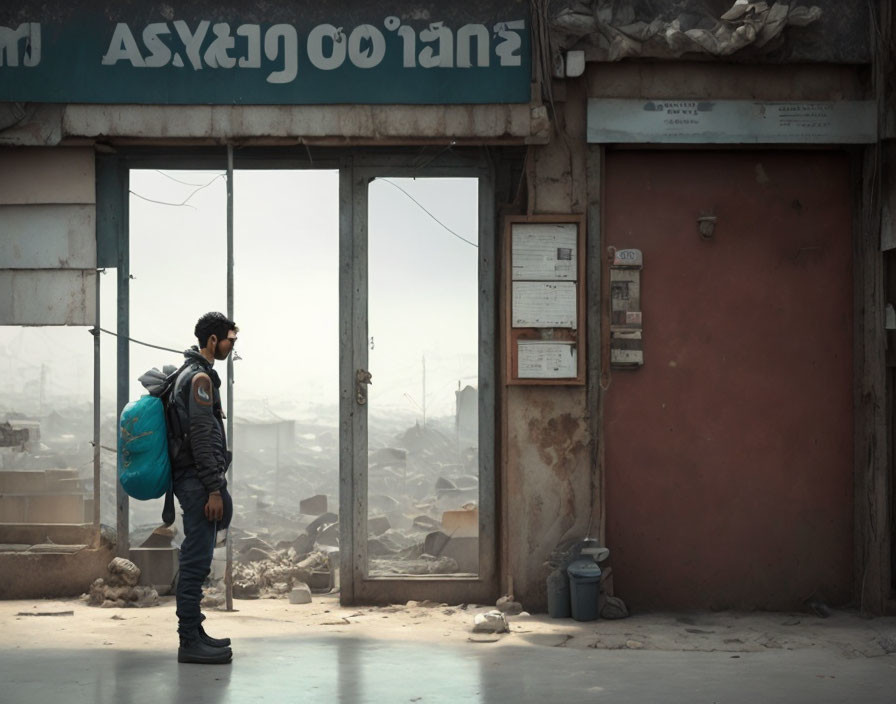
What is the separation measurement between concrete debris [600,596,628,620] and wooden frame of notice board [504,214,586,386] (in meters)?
1.50

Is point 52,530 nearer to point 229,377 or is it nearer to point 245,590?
point 245,590

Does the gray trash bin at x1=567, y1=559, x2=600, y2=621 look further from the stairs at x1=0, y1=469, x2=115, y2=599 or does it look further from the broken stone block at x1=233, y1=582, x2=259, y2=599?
the stairs at x1=0, y1=469, x2=115, y2=599

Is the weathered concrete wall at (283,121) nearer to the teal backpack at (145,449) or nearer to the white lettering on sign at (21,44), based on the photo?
the white lettering on sign at (21,44)

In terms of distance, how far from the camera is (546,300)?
26.7ft

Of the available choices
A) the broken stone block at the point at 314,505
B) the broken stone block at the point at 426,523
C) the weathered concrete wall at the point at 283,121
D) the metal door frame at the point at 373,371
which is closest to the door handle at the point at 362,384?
the metal door frame at the point at 373,371

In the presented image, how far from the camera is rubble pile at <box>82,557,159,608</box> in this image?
821 cm

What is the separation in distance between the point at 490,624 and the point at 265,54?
4177 millimetres

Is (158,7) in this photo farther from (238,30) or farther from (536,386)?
(536,386)

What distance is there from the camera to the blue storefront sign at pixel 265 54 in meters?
8.09

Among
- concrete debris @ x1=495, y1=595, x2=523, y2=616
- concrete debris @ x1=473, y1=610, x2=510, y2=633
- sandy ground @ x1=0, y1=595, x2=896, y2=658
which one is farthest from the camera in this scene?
concrete debris @ x1=495, y1=595, x2=523, y2=616

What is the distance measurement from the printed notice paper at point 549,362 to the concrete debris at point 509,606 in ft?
5.09

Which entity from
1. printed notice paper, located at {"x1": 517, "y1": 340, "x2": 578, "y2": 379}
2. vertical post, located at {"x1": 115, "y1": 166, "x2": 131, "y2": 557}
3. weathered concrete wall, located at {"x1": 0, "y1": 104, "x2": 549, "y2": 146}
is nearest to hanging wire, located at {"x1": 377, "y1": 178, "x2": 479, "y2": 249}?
weathered concrete wall, located at {"x1": 0, "y1": 104, "x2": 549, "y2": 146}

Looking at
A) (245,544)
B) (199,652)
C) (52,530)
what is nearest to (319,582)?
(245,544)

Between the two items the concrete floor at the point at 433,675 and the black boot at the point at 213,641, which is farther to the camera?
the black boot at the point at 213,641
